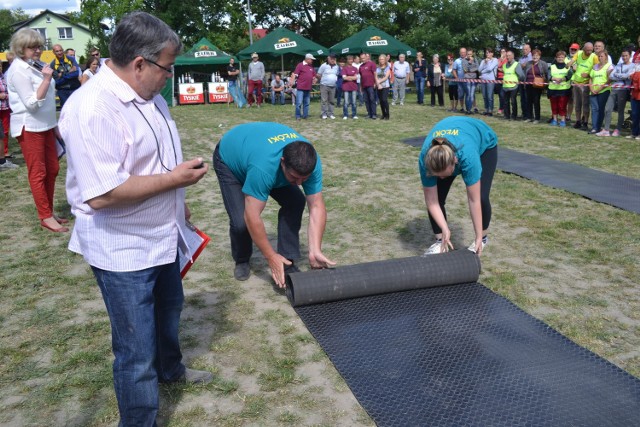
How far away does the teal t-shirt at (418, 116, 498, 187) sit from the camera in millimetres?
4020

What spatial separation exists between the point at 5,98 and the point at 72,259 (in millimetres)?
4490

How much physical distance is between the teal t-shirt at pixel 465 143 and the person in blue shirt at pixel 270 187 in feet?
3.07

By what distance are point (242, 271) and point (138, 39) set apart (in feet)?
9.20

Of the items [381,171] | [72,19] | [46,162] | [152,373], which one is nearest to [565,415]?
[152,373]

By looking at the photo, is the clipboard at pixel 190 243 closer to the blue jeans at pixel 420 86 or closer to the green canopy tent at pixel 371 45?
the blue jeans at pixel 420 86

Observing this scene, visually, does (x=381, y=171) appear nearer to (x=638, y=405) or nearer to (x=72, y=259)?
(x=72, y=259)

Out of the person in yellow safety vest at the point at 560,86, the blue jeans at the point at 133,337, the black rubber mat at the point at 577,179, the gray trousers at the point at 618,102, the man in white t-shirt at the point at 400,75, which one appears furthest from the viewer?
the man in white t-shirt at the point at 400,75

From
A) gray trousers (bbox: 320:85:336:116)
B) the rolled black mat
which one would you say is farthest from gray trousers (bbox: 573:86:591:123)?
the rolled black mat

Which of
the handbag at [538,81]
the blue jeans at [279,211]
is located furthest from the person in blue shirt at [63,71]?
the handbag at [538,81]

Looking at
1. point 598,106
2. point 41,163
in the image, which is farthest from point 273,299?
point 598,106

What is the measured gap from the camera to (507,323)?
3646mm

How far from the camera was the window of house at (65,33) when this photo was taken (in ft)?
234

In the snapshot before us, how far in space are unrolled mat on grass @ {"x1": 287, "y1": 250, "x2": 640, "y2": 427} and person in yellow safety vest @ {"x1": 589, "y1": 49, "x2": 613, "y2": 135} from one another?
8.85 m

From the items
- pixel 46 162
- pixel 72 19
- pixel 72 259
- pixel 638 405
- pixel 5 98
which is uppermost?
pixel 72 19
